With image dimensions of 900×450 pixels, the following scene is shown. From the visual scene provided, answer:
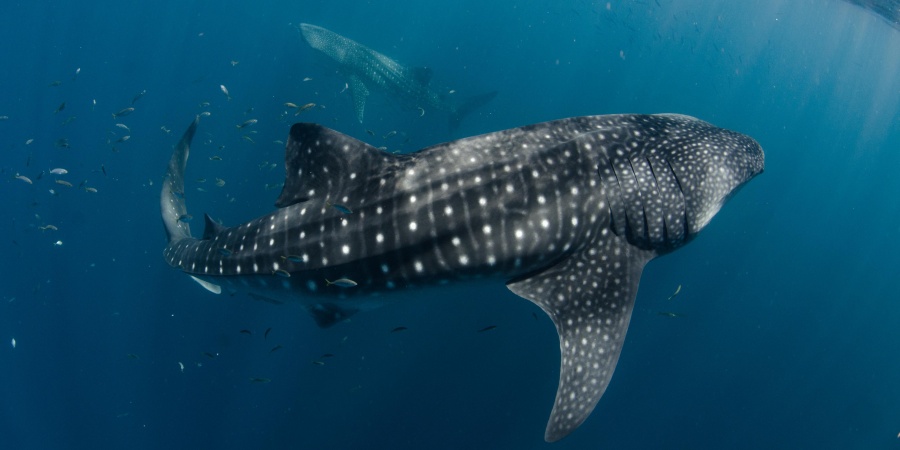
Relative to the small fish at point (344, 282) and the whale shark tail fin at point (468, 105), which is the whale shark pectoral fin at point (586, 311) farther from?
the whale shark tail fin at point (468, 105)

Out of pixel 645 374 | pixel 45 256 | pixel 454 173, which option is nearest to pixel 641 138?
pixel 454 173

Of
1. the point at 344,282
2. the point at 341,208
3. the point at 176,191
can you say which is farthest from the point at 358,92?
the point at 344,282

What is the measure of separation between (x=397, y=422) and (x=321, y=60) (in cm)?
1349

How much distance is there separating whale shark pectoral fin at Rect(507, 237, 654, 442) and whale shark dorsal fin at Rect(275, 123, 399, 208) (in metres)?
1.76

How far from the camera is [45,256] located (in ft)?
60.3

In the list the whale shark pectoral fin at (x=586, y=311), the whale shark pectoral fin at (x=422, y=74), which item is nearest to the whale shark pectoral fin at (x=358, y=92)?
the whale shark pectoral fin at (x=422, y=74)

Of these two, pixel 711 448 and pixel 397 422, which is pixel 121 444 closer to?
pixel 397 422

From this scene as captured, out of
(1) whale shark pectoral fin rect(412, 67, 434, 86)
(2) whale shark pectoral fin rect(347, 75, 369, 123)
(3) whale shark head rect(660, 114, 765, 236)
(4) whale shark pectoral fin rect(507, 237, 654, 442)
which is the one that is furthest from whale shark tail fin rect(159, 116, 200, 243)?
(2) whale shark pectoral fin rect(347, 75, 369, 123)

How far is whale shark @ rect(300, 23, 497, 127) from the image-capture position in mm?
16359

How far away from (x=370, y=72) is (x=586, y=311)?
47.5 feet

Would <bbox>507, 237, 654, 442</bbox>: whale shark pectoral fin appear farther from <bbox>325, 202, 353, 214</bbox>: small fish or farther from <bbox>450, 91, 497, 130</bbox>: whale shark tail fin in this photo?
<bbox>450, 91, 497, 130</bbox>: whale shark tail fin

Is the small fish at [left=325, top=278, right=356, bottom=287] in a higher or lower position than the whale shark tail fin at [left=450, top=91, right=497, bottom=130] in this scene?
lower

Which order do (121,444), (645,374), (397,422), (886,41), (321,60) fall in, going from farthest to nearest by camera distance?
(886,41) < (321,60) < (645,374) < (121,444) < (397,422)

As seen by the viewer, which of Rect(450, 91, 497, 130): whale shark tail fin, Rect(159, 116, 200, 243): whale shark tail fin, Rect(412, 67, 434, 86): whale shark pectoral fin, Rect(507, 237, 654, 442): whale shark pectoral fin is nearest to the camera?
Rect(507, 237, 654, 442): whale shark pectoral fin
